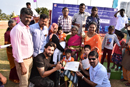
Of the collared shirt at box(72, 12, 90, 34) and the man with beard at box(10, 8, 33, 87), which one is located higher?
the collared shirt at box(72, 12, 90, 34)

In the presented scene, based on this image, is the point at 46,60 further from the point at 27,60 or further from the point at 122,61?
the point at 122,61

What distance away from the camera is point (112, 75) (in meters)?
3.35

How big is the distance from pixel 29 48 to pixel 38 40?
42 cm

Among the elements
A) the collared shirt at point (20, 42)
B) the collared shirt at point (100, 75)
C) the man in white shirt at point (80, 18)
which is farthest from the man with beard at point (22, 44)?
the man in white shirt at point (80, 18)

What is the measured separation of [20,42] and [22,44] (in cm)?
8

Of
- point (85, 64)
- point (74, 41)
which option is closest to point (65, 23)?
point (74, 41)

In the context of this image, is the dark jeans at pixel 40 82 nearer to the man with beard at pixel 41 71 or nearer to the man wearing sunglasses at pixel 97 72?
the man with beard at pixel 41 71

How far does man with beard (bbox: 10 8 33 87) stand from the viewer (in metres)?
1.80

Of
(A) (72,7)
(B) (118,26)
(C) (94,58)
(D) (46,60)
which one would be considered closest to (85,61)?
(C) (94,58)

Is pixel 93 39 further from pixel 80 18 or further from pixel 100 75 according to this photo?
pixel 80 18

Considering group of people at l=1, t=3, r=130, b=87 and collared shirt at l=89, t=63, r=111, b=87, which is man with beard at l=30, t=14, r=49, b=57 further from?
collared shirt at l=89, t=63, r=111, b=87

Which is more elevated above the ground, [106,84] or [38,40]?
[38,40]

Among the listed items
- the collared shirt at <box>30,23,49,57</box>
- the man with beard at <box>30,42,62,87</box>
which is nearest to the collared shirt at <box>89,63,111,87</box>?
the man with beard at <box>30,42,62,87</box>

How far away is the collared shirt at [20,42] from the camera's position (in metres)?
1.80
